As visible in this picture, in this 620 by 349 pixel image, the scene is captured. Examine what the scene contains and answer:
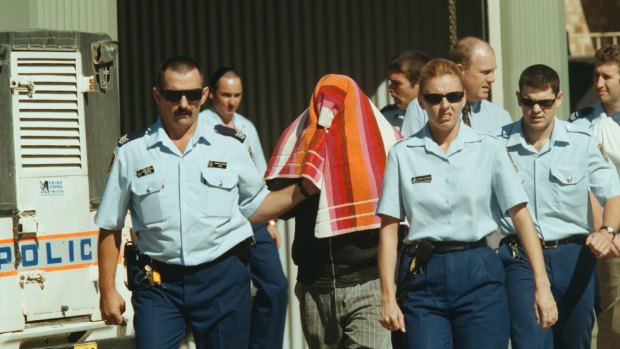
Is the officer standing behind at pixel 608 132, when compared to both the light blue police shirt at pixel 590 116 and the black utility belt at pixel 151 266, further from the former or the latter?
the black utility belt at pixel 151 266

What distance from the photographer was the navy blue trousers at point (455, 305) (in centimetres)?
579

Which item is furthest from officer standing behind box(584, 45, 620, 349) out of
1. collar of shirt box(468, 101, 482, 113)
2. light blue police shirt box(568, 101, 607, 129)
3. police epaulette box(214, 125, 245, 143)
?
police epaulette box(214, 125, 245, 143)

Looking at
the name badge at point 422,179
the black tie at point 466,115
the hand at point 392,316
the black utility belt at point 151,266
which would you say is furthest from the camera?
the black tie at point 466,115

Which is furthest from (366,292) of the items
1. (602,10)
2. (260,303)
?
(602,10)

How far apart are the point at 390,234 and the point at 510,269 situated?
1138 mm

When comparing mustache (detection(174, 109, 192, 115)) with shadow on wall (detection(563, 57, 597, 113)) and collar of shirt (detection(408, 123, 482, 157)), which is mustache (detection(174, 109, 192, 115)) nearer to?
collar of shirt (detection(408, 123, 482, 157))

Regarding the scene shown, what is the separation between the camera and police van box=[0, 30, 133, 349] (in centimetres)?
661

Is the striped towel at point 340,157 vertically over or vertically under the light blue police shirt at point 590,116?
under

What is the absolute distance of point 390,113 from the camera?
773 centimetres

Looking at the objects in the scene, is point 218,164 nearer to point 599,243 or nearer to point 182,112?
point 182,112

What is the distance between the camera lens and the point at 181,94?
6008mm

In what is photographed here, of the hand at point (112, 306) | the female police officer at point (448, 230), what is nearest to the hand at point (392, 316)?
the female police officer at point (448, 230)

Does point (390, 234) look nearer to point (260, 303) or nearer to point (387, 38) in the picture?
point (260, 303)

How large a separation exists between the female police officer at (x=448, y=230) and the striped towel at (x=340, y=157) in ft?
1.06
